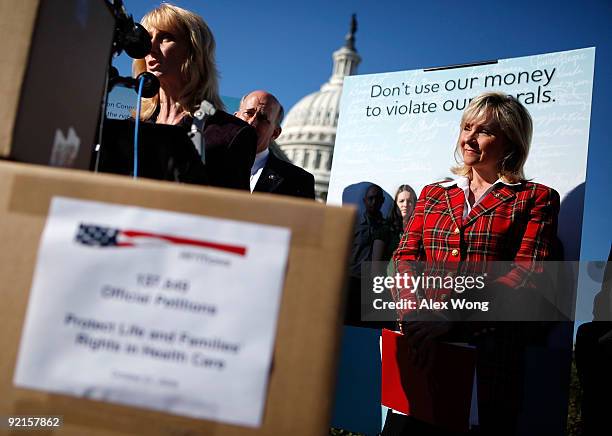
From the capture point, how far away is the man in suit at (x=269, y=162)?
135 inches

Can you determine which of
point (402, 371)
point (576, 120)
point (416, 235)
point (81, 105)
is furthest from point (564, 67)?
point (81, 105)

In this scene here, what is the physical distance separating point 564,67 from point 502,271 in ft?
3.88

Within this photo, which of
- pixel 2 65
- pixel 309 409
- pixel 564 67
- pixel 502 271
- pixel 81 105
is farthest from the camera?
Answer: pixel 564 67

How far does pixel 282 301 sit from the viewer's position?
750 mm

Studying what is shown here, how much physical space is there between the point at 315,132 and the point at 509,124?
144ft

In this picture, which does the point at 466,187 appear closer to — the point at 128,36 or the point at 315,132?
the point at 128,36

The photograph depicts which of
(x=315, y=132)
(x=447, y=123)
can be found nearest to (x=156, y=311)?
(x=447, y=123)

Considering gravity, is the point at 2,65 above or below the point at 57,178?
above

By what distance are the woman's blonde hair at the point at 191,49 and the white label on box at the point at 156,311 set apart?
1.10 m

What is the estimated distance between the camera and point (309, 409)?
73 centimetres

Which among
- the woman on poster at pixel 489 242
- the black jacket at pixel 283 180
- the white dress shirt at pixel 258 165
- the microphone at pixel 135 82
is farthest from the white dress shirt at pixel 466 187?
the microphone at pixel 135 82

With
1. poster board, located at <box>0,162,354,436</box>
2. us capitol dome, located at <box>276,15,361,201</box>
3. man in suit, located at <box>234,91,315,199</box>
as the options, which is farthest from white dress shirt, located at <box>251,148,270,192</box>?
us capitol dome, located at <box>276,15,361,201</box>

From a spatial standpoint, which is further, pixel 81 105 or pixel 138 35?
pixel 138 35

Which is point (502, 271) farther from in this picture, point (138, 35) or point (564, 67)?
point (138, 35)
